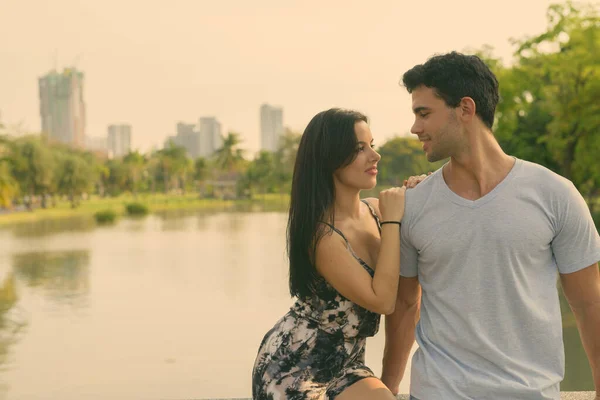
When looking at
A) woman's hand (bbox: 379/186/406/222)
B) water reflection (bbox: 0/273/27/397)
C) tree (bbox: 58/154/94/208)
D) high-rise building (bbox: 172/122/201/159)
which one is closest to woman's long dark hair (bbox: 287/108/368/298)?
woman's hand (bbox: 379/186/406/222)

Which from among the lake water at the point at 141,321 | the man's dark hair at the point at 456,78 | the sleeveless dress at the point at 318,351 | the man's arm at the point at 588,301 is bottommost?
the lake water at the point at 141,321

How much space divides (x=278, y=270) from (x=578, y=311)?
1556cm

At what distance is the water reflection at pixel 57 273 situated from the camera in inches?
574

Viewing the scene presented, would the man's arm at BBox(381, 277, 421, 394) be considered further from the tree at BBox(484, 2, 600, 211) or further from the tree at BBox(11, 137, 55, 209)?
the tree at BBox(11, 137, 55, 209)

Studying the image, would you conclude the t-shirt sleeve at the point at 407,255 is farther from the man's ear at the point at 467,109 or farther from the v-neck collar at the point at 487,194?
the man's ear at the point at 467,109

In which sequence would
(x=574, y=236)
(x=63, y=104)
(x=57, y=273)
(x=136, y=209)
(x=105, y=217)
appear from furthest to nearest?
(x=63, y=104), (x=136, y=209), (x=105, y=217), (x=57, y=273), (x=574, y=236)

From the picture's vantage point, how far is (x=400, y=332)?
248 centimetres

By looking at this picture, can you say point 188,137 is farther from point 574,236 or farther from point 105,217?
point 574,236

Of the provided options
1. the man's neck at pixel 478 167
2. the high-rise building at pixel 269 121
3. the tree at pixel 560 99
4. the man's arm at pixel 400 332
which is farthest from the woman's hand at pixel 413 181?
the high-rise building at pixel 269 121

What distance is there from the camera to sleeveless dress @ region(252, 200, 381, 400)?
2.43m

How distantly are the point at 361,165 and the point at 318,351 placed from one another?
2.15 feet

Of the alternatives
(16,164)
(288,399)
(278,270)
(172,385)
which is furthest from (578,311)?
(16,164)

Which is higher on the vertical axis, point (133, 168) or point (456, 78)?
point (133, 168)

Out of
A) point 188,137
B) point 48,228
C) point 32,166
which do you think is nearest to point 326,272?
point 48,228
